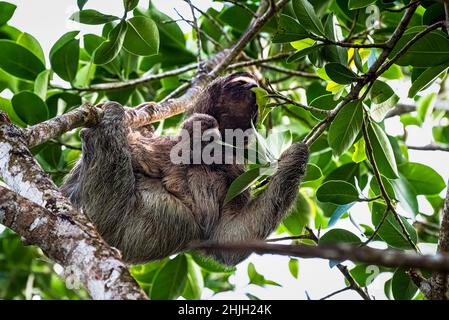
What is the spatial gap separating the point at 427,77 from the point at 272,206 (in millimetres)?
1776

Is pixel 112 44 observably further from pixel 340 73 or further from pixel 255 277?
pixel 255 277

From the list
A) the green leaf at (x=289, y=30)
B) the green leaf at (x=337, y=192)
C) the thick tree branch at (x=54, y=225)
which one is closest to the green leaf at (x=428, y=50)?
the green leaf at (x=289, y=30)

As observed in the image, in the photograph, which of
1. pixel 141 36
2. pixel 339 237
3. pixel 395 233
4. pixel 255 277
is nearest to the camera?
pixel 395 233

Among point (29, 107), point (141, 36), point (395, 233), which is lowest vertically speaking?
point (395, 233)

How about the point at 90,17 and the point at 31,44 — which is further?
the point at 31,44

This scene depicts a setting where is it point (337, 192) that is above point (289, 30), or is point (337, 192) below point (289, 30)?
below

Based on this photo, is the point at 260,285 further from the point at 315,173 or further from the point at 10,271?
the point at 10,271

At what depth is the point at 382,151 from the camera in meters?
4.68

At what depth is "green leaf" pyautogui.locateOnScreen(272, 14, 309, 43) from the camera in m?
4.19

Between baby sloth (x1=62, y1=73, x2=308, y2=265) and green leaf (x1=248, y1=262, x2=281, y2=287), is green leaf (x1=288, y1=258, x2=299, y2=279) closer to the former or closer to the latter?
green leaf (x1=248, y1=262, x2=281, y2=287)

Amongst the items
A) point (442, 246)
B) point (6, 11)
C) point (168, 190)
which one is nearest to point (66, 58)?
point (6, 11)

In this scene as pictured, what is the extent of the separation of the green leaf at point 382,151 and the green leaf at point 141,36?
1.90 metres

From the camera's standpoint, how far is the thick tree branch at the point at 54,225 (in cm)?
249

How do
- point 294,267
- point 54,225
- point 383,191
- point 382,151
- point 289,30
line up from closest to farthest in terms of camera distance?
point 54,225 < point 289,30 < point 383,191 < point 382,151 < point 294,267
